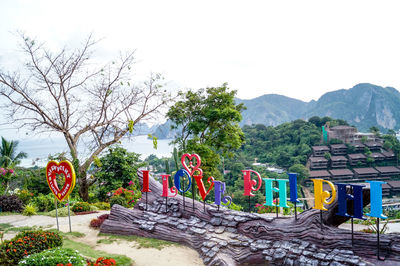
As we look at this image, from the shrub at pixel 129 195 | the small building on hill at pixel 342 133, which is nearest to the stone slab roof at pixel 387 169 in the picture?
the small building on hill at pixel 342 133

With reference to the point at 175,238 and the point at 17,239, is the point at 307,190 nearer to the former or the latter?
the point at 175,238

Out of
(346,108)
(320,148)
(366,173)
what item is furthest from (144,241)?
(346,108)

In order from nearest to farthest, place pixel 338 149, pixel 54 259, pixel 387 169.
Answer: pixel 54 259, pixel 387 169, pixel 338 149

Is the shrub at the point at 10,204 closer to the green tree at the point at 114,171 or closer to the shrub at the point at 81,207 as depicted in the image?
the shrub at the point at 81,207

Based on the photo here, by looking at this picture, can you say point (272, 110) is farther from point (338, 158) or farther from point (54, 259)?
point (54, 259)

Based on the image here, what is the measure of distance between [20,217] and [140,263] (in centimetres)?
832

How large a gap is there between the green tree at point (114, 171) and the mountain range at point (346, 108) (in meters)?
96.0

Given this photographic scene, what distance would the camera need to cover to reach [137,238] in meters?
9.03

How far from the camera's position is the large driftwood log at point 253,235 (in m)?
6.29

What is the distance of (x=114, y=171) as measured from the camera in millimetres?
16156

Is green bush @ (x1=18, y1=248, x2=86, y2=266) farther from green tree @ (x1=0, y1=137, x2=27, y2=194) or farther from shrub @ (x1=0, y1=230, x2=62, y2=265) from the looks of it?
green tree @ (x1=0, y1=137, x2=27, y2=194)

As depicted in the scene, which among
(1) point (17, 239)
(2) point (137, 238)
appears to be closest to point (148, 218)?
(2) point (137, 238)

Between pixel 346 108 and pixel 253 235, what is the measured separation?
369 ft

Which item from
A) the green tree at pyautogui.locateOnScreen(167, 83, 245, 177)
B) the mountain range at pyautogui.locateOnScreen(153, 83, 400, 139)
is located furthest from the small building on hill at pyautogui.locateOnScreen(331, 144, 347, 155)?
the mountain range at pyautogui.locateOnScreen(153, 83, 400, 139)
